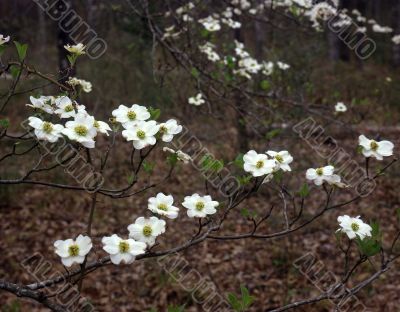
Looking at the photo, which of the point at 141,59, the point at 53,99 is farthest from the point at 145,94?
the point at 53,99

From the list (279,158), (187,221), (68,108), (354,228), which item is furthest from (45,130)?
(187,221)

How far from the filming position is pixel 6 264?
194 inches

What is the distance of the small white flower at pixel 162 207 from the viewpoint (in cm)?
150

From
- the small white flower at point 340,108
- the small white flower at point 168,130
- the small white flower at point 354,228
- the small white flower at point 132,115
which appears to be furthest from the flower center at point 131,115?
the small white flower at point 340,108

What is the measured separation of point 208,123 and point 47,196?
3.52m

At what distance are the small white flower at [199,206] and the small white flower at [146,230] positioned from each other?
145mm

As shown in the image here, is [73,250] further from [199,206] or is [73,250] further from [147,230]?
[199,206]

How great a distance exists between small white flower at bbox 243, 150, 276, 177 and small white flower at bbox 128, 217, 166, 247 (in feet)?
1.19

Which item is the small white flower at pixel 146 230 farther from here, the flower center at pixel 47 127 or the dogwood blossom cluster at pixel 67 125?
the flower center at pixel 47 127

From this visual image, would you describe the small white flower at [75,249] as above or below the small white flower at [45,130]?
below

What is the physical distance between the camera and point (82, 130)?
1.43 metres

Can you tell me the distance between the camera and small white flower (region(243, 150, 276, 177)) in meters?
1.56

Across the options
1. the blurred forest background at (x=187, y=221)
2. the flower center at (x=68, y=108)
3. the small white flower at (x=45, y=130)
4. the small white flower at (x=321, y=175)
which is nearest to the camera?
the small white flower at (x=45, y=130)

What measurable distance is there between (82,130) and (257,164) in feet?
2.01
